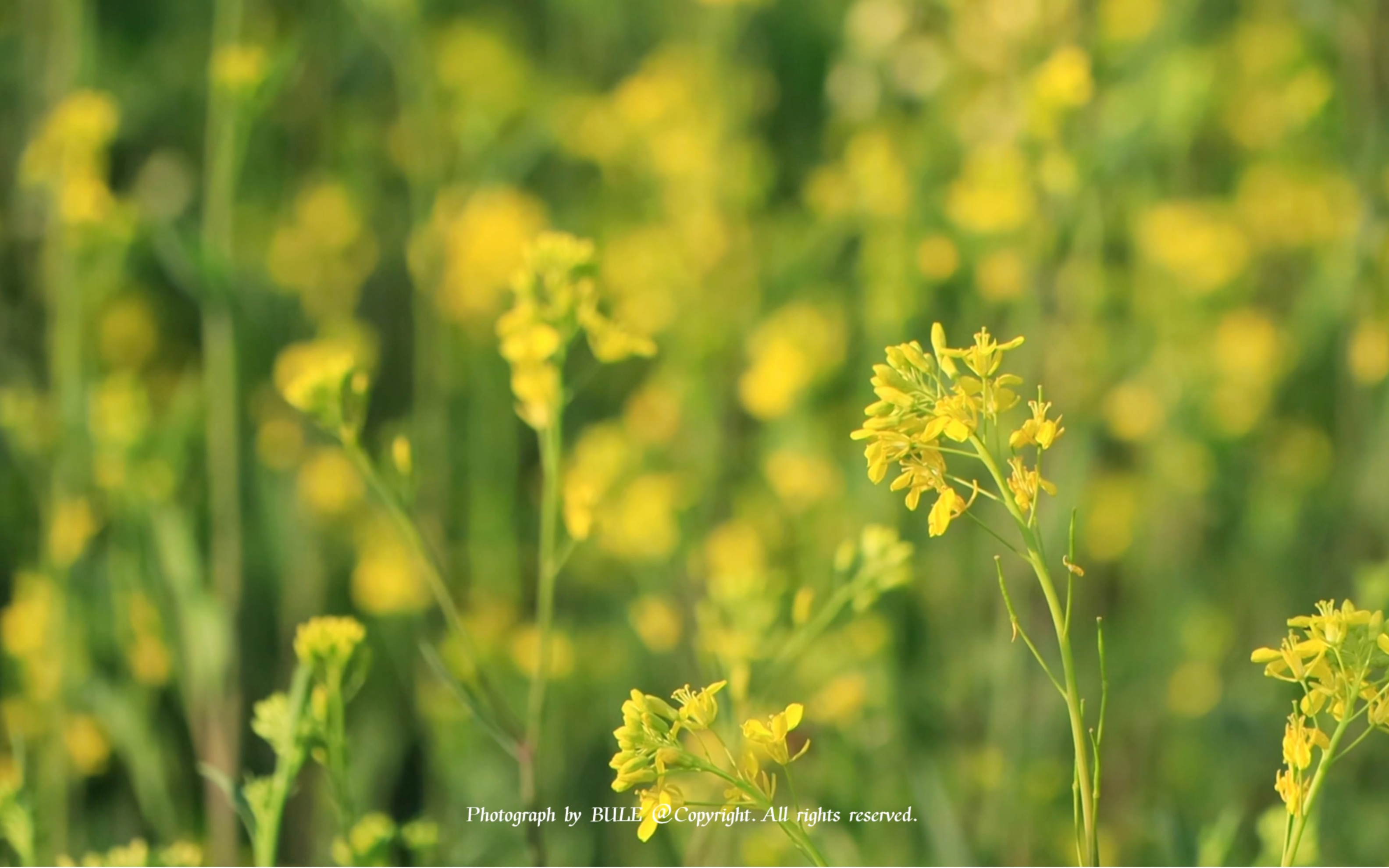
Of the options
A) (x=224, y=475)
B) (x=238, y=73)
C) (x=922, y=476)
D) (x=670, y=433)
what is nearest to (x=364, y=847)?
(x=922, y=476)

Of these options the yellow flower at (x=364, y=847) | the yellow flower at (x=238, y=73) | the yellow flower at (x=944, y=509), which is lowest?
the yellow flower at (x=364, y=847)

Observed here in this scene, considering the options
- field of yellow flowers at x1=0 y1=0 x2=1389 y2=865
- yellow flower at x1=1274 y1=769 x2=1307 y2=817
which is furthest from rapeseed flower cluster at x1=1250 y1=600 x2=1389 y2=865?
field of yellow flowers at x1=0 y1=0 x2=1389 y2=865

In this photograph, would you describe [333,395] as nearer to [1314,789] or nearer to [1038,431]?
[1038,431]

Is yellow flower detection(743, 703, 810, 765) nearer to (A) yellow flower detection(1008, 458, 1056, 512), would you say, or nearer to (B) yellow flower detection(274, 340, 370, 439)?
(A) yellow flower detection(1008, 458, 1056, 512)

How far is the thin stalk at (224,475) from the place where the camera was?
49.9 inches

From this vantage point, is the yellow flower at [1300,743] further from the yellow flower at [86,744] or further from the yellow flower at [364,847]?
the yellow flower at [86,744]

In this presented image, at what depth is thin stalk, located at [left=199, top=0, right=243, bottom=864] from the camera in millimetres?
1267

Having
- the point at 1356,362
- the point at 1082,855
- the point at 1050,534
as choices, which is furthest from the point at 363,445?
the point at 1082,855

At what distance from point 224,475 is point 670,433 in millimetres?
609

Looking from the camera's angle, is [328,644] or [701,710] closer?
[701,710]

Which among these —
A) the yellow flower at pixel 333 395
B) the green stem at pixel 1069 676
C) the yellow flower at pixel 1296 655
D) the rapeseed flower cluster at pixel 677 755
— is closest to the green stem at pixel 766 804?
the rapeseed flower cluster at pixel 677 755

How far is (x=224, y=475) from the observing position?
Answer: 1.36 m

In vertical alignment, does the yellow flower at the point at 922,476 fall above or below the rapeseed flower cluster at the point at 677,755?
above

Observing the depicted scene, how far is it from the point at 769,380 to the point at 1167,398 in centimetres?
57
